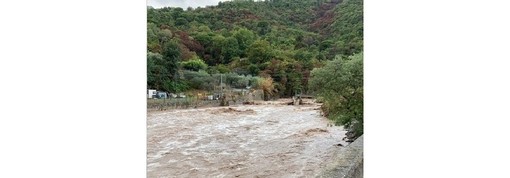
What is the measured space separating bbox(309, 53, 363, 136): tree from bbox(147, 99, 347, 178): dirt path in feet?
0.30

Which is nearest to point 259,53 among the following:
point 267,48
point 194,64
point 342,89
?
point 267,48

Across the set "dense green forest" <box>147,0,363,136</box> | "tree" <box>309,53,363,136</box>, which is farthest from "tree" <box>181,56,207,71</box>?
"tree" <box>309,53,363,136</box>

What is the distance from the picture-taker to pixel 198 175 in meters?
3.79

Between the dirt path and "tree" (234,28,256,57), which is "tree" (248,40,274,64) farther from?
the dirt path

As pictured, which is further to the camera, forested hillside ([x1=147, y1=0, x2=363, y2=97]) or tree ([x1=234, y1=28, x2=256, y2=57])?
tree ([x1=234, y1=28, x2=256, y2=57])

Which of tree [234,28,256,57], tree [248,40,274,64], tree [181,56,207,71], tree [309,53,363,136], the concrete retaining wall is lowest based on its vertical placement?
the concrete retaining wall

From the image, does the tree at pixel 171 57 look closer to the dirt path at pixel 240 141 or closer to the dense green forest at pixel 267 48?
the dense green forest at pixel 267 48

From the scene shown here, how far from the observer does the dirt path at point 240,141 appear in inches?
146

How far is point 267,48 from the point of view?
381cm

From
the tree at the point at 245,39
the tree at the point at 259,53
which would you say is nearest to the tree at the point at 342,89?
the tree at the point at 259,53

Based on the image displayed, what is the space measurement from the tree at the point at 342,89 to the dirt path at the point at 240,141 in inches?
3.6

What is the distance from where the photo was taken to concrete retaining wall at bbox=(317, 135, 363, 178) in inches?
143

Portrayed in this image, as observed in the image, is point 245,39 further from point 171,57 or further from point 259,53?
point 171,57
